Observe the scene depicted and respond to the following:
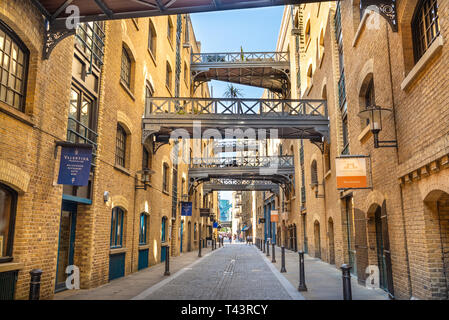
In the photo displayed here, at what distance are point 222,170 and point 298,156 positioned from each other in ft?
17.9

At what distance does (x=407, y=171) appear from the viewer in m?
6.86

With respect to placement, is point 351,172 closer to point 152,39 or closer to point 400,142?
point 400,142

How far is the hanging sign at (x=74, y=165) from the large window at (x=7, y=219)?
3.48 ft

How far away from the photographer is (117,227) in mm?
12258

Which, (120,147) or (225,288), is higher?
(120,147)

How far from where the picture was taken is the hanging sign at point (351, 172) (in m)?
8.61

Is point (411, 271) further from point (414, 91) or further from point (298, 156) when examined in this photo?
point (298, 156)

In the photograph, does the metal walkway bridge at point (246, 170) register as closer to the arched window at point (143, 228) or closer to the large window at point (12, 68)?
the arched window at point (143, 228)

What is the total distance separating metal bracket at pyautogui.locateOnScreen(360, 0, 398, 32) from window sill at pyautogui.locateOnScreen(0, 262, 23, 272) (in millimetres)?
8031

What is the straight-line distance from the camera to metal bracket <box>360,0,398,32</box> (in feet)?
23.8

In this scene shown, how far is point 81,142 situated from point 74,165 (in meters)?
1.95

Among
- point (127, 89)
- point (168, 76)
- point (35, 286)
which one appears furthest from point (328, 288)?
point (168, 76)

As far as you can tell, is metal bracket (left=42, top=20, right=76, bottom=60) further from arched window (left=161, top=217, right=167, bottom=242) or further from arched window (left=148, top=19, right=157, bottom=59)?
arched window (left=161, top=217, right=167, bottom=242)
